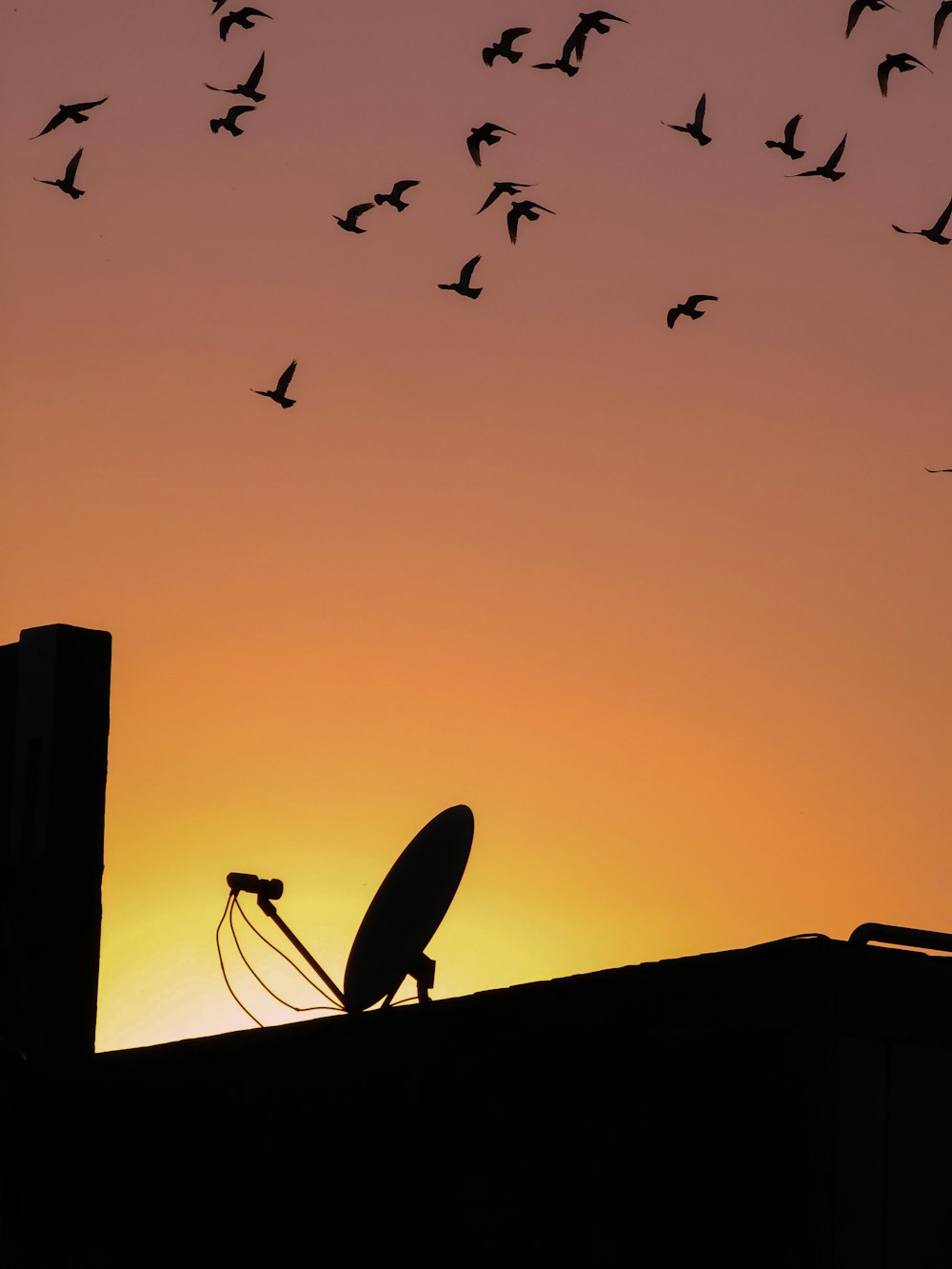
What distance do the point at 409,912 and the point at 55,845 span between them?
247 cm

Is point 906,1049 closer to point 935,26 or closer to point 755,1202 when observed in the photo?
point 755,1202

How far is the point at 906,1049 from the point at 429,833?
10.4ft

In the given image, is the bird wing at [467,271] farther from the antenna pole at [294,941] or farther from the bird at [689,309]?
the antenna pole at [294,941]

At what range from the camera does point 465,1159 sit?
9.70m

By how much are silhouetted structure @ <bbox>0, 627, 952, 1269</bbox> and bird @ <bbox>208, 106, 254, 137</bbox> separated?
13.0 metres

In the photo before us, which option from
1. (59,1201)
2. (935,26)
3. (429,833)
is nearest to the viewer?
(59,1201)

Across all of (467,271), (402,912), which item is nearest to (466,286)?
(467,271)

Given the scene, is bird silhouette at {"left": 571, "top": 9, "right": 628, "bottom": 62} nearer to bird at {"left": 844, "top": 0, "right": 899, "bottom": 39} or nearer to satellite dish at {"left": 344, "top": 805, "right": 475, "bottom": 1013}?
bird at {"left": 844, "top": 0, "right": 899, "bottom": 39}

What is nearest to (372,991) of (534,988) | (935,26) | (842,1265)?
(534,988)

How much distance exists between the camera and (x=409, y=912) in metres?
10.8

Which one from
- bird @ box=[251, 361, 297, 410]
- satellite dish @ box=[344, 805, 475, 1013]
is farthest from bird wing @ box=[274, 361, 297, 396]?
satellite dish @ box=[344, 805, 475, 1013]

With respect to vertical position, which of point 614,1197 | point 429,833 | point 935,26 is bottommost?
point 614,1197

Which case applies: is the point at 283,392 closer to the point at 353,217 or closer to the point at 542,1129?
the point at 353,217

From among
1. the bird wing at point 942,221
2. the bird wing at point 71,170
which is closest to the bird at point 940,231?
the bird wing at point 942,221
